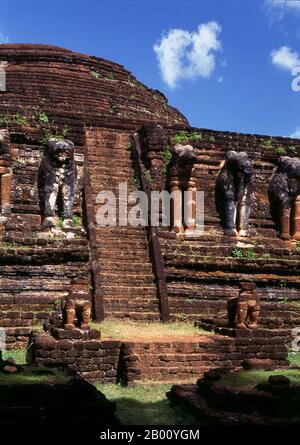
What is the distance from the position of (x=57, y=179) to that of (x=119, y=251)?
1980mm

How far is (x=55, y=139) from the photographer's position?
12.6 m

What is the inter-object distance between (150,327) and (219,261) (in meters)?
2.70

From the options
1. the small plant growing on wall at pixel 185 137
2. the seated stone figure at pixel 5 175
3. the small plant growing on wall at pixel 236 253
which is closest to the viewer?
the seated stone figure at pixel 5 175

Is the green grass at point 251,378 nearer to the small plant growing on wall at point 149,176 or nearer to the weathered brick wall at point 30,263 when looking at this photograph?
the weathered brick wall at point 30,263

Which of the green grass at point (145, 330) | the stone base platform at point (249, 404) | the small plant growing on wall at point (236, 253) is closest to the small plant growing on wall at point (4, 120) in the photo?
the green grass at point (145, 330)

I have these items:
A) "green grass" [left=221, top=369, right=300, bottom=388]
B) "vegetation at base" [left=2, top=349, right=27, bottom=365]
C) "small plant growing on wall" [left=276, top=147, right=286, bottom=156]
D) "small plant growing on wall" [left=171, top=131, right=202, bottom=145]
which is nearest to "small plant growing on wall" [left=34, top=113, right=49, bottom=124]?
"small plant growing on wall" [left=171, top=131, right=202, bottom=145]

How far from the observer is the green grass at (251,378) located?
21.4ft

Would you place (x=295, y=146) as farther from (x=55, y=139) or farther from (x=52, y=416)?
(x=52, y=416)

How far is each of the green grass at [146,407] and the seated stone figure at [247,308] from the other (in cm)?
203

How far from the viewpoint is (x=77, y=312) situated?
29.0ft

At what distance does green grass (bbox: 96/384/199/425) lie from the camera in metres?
6.15

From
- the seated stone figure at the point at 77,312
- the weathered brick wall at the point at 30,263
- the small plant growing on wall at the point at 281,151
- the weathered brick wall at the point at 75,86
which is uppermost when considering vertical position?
the weathered brick wall at the point at 75,86

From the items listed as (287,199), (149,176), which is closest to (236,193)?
(287,199)
